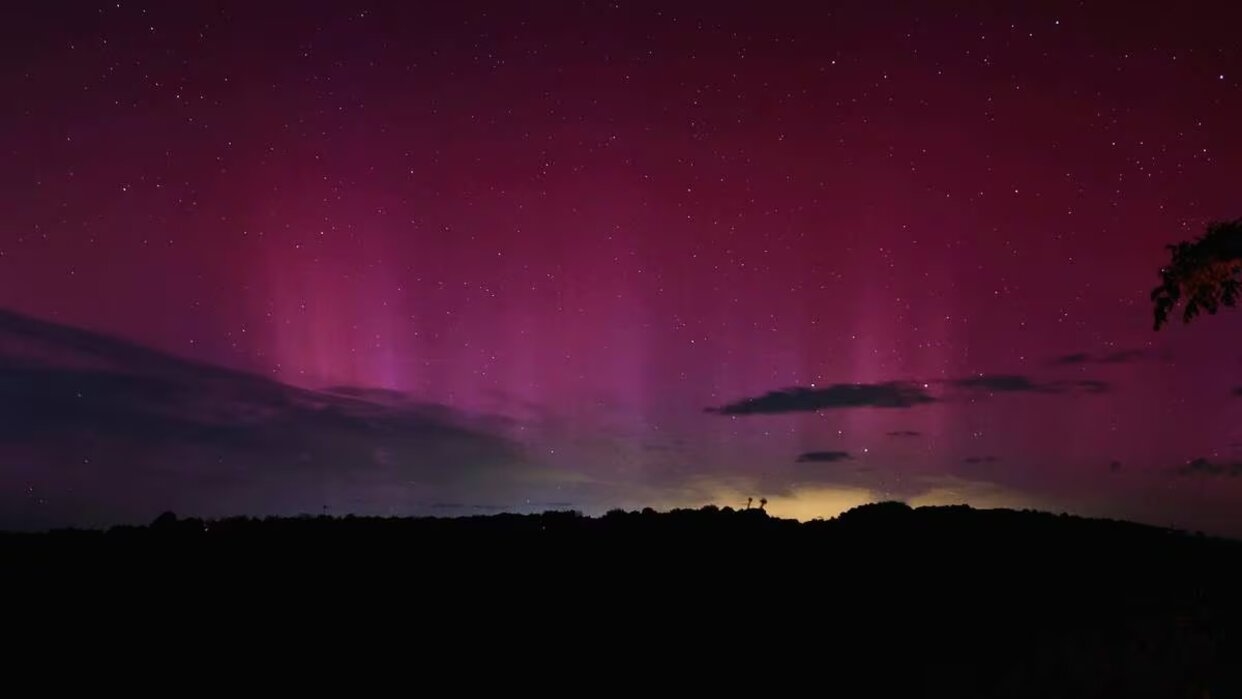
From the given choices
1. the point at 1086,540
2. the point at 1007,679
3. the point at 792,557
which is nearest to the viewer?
the point at 1007,679

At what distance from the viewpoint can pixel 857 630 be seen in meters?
16.4

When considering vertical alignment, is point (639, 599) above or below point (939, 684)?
above

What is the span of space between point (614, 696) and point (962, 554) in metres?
9.20

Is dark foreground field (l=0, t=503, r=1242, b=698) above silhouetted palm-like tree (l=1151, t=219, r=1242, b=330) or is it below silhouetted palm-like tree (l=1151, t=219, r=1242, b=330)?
below

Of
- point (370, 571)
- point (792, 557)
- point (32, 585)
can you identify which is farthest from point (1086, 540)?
point (32, 585)

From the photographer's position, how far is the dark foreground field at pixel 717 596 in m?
15.5

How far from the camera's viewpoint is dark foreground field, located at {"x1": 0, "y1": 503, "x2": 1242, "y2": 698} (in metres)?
15.5

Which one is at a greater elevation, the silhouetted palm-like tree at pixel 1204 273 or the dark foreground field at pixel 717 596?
the silhouetted palm-like tree at pixel 1204 273

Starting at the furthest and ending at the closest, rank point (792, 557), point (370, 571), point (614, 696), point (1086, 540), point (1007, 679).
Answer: point (1086, 540) < point (792, 557) < point (370, 571) < point (1007, 679) < point (614, 696)

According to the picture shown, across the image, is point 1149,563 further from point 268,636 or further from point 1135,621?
point 268,636

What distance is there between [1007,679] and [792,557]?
5084 millimetres

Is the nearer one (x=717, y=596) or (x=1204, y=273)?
(x=1204, y=273)

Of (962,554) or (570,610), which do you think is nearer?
(570,610)

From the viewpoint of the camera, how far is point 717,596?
690 inches
